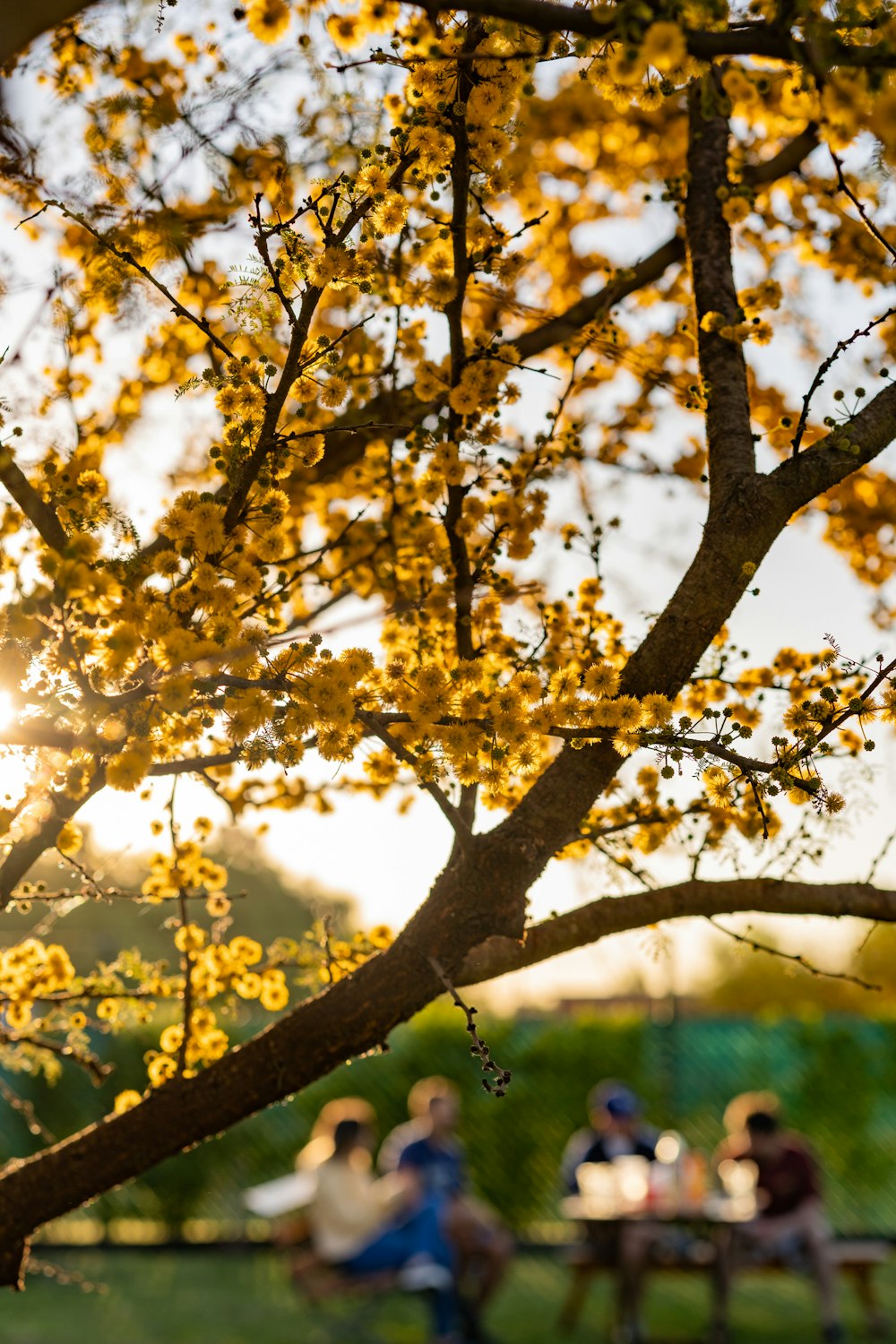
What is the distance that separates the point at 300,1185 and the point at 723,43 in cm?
744

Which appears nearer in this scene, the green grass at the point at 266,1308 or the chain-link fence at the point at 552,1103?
the green grass at the point at 266,1308

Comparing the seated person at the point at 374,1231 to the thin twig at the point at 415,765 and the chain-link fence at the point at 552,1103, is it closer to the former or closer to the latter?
the chain-link fence at the point at 552,1103

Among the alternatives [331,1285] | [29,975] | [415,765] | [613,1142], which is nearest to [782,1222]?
[613,1142]

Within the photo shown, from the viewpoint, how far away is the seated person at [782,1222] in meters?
7.48

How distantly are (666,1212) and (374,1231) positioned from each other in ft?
6.32

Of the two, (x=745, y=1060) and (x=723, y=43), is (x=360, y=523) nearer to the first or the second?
(x=723, y=43)

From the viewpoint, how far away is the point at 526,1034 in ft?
37.3

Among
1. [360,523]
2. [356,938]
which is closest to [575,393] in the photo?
[360,523]

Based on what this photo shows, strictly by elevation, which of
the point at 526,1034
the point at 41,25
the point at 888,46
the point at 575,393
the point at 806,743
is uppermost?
the point at 526,1034

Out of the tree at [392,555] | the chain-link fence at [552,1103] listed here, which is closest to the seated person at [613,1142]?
the chain-link fence at [552,1103]

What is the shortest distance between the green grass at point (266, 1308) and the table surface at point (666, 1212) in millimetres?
750

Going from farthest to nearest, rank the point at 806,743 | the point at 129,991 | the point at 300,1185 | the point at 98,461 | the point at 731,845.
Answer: the point at 300,1185
the point at 98,461
the point at 129,991
the point at 731,845
the point at 806,743

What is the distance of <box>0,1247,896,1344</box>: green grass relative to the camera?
7.81 metres

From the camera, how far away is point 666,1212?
7797mm
